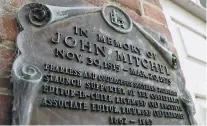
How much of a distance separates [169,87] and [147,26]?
0.38 m

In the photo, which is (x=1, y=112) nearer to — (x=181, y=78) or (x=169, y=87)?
(x=169, y=87)

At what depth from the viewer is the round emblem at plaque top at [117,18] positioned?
1.15 m

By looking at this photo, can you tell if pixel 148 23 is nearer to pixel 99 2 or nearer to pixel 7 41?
pixel 99 2

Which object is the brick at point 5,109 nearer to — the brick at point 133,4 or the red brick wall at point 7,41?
the red brick wall at point 7,41

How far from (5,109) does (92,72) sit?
0.34 meters

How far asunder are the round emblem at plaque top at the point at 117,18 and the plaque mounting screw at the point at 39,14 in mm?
298

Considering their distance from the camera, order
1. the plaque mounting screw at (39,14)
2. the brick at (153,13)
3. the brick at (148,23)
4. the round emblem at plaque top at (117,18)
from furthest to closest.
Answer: the brick at (153,13) < the brick at (148,23) < the round emblem at plaque top at (117,18) < the plaque mounting screw at (39,14)

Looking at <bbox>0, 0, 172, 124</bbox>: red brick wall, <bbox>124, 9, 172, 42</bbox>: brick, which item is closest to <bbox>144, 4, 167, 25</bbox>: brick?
<bbox>124, 9, 172, 42</bbox>: brick

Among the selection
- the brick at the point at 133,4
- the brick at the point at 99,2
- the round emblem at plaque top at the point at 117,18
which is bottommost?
the round emblem at plaque top at the point at 117,18

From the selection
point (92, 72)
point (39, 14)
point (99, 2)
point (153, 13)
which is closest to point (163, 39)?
point (153, 13)

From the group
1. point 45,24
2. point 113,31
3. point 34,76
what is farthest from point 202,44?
point 34,76

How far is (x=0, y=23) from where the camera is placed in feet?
2.81

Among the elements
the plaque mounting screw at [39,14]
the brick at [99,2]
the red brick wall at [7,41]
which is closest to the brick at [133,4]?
the red brick wall at [7,41]

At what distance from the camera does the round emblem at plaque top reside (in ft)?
3.77
